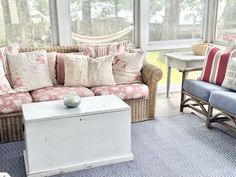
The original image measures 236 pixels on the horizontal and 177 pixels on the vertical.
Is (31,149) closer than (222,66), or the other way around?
(31,149)

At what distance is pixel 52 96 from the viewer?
9.72 ft

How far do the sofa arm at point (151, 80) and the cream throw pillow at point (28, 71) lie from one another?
110 centimetres

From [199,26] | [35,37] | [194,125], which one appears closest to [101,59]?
[35,37]

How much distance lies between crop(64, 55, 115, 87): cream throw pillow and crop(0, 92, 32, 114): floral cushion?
0.57m

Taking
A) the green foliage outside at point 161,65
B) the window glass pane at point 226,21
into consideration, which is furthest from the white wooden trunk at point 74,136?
the window glass pane at point 226,21

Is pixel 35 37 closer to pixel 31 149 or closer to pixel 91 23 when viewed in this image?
pixel 91 23

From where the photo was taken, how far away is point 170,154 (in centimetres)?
265

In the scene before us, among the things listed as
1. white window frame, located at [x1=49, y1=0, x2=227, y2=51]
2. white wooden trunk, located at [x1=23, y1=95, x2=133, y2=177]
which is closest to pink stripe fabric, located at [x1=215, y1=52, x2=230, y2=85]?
→ white window frame, located at [x1=49, y1=0, x2=227, y2=51]

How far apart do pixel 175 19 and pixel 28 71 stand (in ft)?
7.82

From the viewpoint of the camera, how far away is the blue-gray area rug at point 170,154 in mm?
2365

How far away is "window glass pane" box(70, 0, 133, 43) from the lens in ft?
12.9

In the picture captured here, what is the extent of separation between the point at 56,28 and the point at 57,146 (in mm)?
1990

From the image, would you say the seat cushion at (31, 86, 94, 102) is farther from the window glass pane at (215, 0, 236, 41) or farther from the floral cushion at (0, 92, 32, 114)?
the window glass pane at (215, 0, 236, 41)

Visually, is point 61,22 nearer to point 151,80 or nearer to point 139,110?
point 151,80
